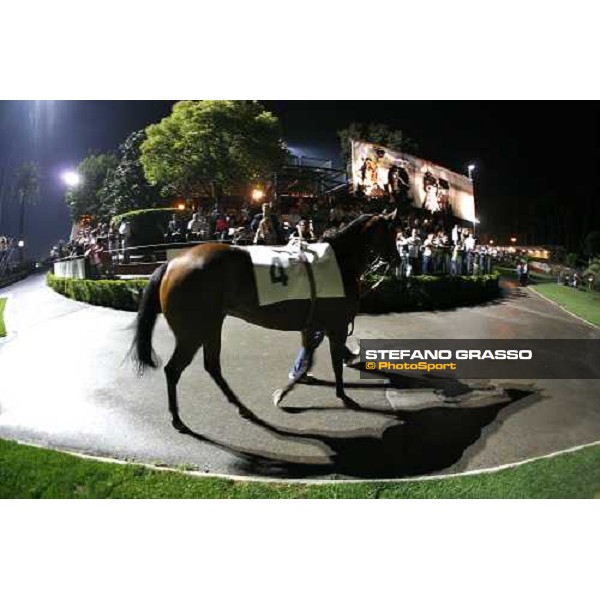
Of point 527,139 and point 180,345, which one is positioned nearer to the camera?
point 180,345

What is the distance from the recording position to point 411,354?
404cm

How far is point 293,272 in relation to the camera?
4273 mm

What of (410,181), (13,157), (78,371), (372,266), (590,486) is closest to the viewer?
(590,486)

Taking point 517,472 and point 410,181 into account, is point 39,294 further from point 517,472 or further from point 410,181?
point 517,472

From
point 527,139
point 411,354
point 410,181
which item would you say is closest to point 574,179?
point 527,139

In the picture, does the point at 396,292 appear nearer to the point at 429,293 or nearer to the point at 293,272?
the point at 429,293

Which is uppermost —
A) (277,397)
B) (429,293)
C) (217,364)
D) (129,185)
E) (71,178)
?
(71,178)

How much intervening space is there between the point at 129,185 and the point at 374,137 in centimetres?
260

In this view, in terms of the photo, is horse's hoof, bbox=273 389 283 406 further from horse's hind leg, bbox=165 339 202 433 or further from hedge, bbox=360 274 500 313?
hedge, bbox=360 274 500 313

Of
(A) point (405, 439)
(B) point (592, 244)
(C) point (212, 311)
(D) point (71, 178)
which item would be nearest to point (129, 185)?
(D) point (71, 178)

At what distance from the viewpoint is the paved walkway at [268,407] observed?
3.60m

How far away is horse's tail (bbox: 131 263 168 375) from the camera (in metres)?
3.82

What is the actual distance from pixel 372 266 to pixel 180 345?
7.35ft

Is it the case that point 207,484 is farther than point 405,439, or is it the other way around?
point 405,439
